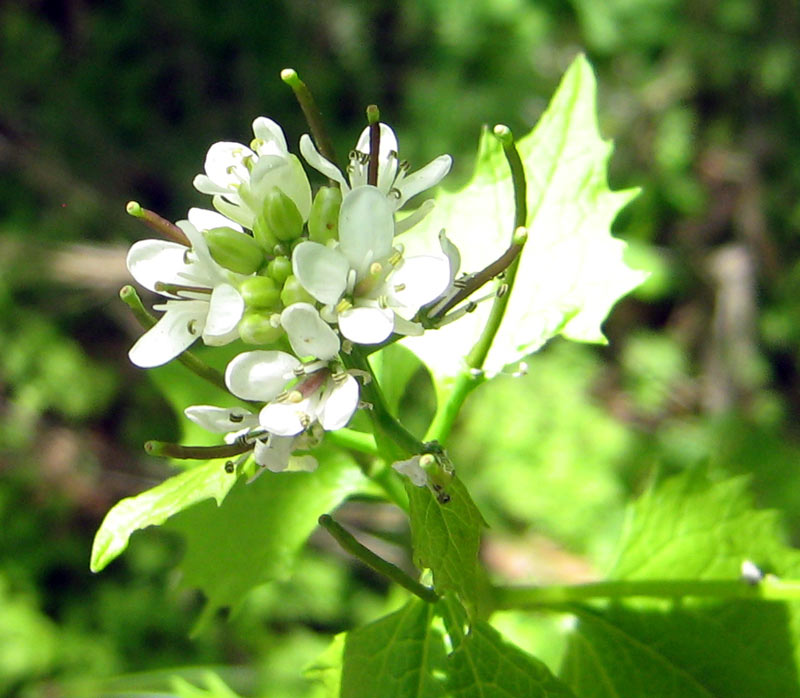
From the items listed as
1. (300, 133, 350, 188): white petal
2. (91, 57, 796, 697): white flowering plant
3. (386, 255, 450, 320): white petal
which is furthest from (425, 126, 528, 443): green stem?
(300, 133, 350, 188): white petal

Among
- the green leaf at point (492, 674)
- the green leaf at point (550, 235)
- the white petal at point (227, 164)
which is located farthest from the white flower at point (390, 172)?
the green leaf at point (492, 674)

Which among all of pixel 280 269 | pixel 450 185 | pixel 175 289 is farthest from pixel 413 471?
pixel 450 185

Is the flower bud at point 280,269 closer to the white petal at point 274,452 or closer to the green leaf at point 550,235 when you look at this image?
the white petal at point 274,452

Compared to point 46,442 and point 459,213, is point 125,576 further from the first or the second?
point 459,213

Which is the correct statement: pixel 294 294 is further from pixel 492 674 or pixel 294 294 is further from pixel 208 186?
pixel 492 674

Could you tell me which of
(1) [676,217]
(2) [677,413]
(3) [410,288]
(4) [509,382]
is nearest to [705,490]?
(3) [410,288]

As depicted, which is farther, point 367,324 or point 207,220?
point 207,220
